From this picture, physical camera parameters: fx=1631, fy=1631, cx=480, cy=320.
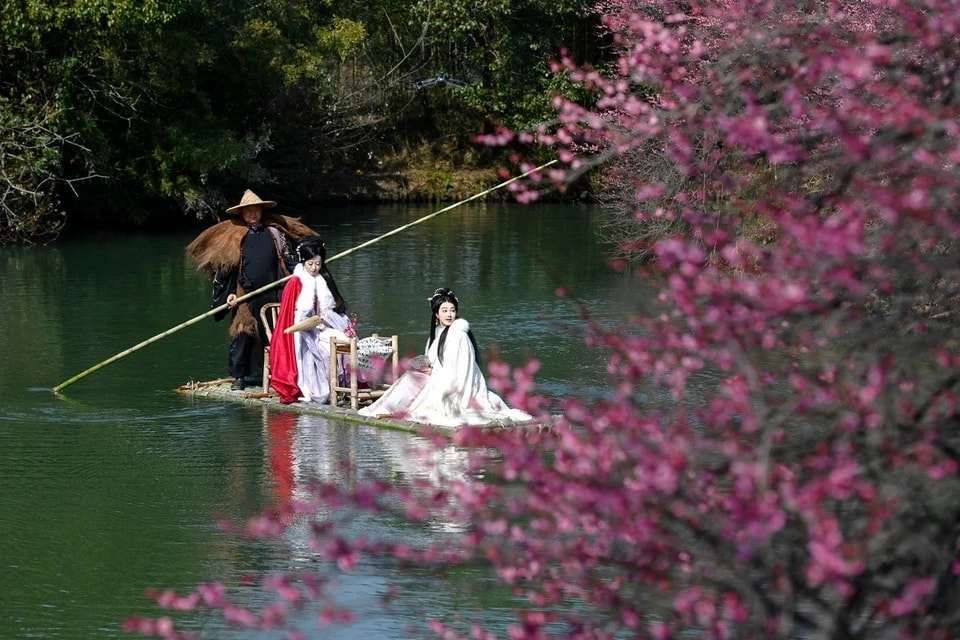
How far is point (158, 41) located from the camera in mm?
29422

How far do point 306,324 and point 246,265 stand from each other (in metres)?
1.23

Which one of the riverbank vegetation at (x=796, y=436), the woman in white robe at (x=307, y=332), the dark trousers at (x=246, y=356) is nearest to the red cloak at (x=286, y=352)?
the woman in white robe at (x=307, y=332)

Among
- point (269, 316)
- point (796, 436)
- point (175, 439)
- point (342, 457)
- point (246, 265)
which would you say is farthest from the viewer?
point (269, 316)

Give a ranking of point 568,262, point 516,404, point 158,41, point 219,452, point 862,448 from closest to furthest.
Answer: point 862,448 → point 516,404 → point 219,452 → point 568,262 → point 158,41

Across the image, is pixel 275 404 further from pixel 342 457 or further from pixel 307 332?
pixel 342 457

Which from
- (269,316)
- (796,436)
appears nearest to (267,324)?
(269,316)

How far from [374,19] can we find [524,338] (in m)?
25.4

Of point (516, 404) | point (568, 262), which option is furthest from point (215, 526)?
point (568, 262)

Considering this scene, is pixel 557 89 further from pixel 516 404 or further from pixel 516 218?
pixel 516 404

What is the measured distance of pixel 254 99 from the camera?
35.7 meters

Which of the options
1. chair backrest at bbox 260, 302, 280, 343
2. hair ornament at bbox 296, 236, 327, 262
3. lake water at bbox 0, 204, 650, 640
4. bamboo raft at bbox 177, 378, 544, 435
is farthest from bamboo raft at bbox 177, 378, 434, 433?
hair ornament at bbox 296, 236, 327, 262

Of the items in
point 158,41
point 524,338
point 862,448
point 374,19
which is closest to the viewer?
point 862,448

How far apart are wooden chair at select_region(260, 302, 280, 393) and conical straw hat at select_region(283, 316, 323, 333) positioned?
56 centimetres

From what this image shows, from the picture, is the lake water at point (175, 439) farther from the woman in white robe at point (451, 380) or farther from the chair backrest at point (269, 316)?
the chair backrest at point (269, 316)
